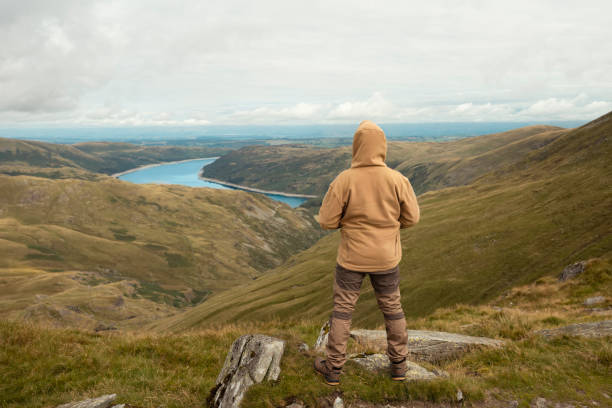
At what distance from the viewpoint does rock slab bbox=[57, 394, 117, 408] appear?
6.97 m

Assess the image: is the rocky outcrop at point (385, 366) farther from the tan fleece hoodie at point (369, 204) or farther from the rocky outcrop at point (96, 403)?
the rocky outcrop at point (96, 403)

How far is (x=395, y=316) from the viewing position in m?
7.94

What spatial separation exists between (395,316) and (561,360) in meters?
4.56

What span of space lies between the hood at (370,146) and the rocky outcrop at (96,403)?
24.3ft

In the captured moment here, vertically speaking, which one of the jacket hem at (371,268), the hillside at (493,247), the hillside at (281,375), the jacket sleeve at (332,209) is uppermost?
the jacket sleeve at (332,209)

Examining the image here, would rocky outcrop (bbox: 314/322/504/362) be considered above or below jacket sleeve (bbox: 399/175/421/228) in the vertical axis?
below

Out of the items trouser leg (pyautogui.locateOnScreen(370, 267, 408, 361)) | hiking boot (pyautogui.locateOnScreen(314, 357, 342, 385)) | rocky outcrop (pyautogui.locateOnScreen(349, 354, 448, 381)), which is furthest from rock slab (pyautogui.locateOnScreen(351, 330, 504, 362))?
hiking boot (pyautogui.locateOnScreen(314, 357, 342, 385))

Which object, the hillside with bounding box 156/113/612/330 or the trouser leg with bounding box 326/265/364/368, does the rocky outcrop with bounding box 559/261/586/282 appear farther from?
the trouser leg with bounding box 326/265/364/368

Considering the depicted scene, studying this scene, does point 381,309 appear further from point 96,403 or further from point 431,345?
point 96,403

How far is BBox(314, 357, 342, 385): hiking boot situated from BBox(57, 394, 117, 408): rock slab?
4.60 m

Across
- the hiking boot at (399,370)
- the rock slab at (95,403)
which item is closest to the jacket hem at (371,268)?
the hiking boot at (399,370)

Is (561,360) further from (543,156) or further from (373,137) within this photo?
(543,156)

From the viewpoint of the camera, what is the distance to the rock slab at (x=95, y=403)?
6.97 metres

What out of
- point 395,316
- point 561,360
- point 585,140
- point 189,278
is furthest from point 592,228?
point 189,278
